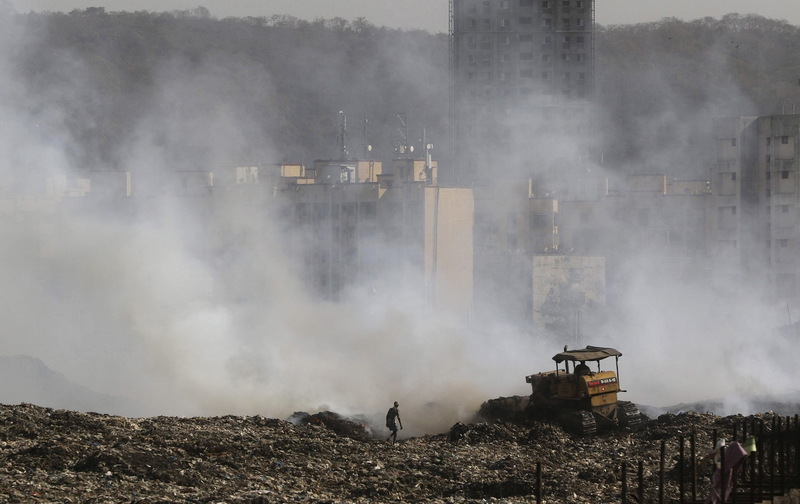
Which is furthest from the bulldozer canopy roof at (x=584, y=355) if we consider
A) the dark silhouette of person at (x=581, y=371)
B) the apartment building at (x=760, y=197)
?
the apartment building at (x=760, y=197)

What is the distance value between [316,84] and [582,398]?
9132 centimetres

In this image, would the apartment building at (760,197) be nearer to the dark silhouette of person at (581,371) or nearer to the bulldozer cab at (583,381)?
the bulldozer cab at (583,381)

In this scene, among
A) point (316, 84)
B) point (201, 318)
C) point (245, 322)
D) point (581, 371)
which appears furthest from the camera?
point (316, 84)

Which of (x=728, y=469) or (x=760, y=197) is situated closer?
(x=728, y=469)

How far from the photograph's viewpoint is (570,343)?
60156mm

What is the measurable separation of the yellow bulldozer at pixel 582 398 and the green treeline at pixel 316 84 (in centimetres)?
2737

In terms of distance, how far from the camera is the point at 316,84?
115125 millimetres

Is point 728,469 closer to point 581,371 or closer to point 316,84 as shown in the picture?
point 581,371

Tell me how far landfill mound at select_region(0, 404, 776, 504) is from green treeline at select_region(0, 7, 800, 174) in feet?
89.2

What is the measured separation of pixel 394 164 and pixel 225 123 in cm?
1424

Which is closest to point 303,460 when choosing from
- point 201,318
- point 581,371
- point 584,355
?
point 581,371

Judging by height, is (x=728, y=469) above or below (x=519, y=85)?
below

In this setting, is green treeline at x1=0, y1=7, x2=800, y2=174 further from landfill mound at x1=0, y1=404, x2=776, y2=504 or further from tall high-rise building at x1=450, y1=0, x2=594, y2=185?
landfill mound at x1=0, y1=404, x2=776, y2=504

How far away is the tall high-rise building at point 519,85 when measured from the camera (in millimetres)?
79750
